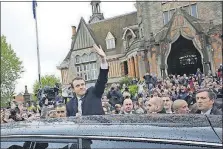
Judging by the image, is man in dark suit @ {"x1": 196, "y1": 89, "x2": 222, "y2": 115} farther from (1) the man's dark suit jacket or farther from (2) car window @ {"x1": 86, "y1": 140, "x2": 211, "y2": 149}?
(2) car window @ {"x1": 86, "y1": 140, "x2": 211, "y2": 149}

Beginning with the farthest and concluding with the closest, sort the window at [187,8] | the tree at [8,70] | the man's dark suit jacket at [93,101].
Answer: the tree at [8,70]
the window at [187,8]
the man's dark suit jacket at [93,101]

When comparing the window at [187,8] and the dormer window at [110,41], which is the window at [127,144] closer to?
the window at [187,8]

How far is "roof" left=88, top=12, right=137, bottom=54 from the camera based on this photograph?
49219mm

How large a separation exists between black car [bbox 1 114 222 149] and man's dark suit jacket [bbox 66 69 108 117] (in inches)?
88.0

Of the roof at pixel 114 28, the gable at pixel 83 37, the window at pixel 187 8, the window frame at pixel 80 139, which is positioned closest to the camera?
the window frame at pixel 80 139

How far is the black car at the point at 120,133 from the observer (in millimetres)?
2223

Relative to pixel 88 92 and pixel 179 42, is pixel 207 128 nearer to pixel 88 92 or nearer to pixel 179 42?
pixel 88 92

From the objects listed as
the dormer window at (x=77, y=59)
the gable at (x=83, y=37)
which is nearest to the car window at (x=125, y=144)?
the gable at (x=83, y=37)

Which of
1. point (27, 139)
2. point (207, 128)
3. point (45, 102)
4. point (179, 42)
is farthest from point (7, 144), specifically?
point (179, 42)

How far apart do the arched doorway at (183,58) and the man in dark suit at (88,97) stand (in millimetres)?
30519

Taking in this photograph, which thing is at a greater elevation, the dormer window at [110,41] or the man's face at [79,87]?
the dormer window at [110,41]

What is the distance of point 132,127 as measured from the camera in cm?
242

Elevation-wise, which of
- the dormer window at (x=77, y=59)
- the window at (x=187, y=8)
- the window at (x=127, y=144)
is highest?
the window at (x=187, y=8)

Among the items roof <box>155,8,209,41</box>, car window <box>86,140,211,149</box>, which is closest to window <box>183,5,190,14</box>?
roof <box>155,8,209,41</box>
